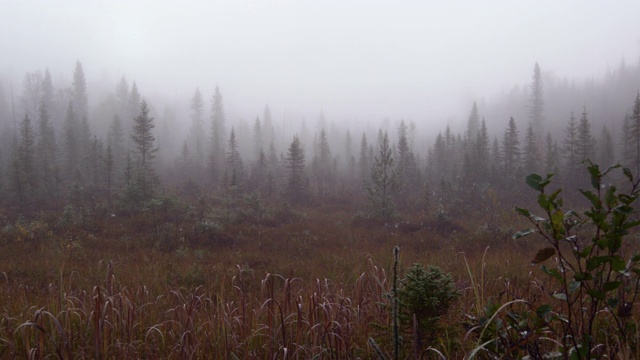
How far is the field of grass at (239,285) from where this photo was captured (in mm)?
2848

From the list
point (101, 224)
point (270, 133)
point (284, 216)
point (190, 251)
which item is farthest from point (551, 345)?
point (270, 133)

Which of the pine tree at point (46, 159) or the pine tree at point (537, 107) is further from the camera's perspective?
the pine tree at point (537, 107)

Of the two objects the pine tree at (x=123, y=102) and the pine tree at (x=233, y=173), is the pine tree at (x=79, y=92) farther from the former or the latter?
the pine tree at (x=233, y=173)

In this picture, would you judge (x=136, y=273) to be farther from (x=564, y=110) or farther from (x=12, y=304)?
(x=564, y=110)

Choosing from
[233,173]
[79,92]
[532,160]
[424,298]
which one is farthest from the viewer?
[79,92]

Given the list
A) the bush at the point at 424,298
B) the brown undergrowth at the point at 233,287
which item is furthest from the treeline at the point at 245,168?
the bush at the point at 424,298

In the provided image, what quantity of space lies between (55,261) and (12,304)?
7.17 m

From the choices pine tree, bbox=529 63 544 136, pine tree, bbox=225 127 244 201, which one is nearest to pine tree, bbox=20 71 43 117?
pine tree, bbox=225 127 244 201

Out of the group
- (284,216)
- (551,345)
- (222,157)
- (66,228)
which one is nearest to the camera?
(551,345)

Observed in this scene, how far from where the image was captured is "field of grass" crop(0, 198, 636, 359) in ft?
9.34

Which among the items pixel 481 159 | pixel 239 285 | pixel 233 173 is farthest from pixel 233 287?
pixel 481 159

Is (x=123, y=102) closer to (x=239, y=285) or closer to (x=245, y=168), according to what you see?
(x=245, y=168)

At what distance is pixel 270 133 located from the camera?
91750 mm

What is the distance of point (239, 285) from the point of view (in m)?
7.79
